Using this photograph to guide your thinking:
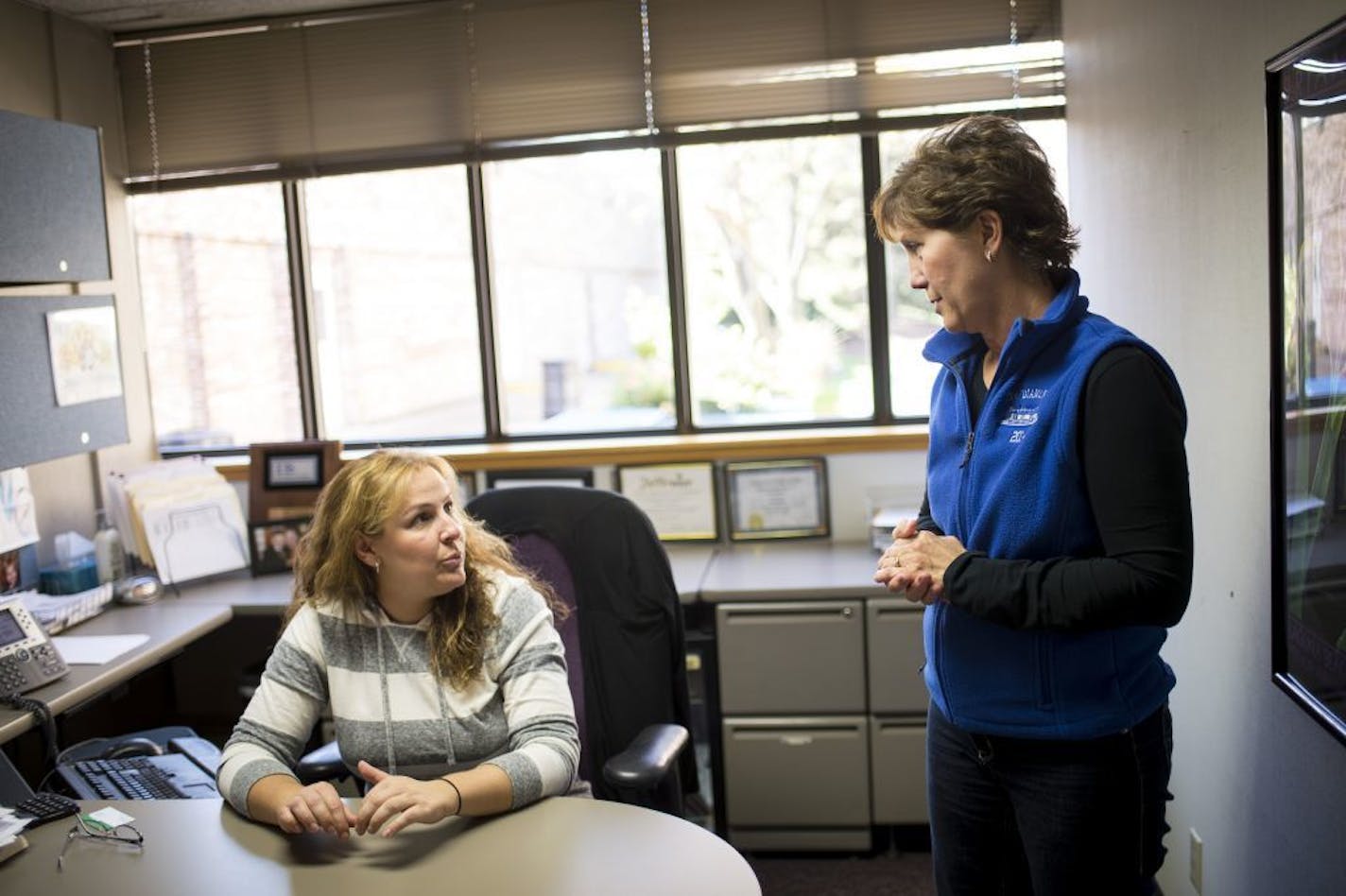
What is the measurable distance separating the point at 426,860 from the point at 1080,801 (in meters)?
0.82

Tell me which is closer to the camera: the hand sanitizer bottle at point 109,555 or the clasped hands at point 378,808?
the clasped hands at point 378,808

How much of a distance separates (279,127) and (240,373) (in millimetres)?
811

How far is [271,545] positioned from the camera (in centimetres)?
365

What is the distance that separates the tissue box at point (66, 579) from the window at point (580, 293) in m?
1.29

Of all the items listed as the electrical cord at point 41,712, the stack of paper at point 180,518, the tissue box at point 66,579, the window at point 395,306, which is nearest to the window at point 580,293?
the window at point 395,306

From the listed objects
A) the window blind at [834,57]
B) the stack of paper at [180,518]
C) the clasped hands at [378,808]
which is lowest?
the clasped hands at [378,808]

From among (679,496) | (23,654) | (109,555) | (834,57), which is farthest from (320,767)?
(834,57)

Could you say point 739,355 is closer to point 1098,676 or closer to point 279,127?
point 279,127

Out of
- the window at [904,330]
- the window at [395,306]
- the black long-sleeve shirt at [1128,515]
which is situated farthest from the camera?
the window at [395,306]

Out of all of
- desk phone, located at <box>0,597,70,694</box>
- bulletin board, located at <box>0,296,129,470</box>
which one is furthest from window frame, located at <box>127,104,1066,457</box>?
desk phone, located at <box>0,597,70,694</box>

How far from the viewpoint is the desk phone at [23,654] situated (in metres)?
2.54

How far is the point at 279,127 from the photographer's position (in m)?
3.88

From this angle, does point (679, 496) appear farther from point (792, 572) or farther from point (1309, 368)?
point (1309, 368)

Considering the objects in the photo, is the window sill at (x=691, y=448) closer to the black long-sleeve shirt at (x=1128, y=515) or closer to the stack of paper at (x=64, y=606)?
the stack of paper at (x=64, y=606)
